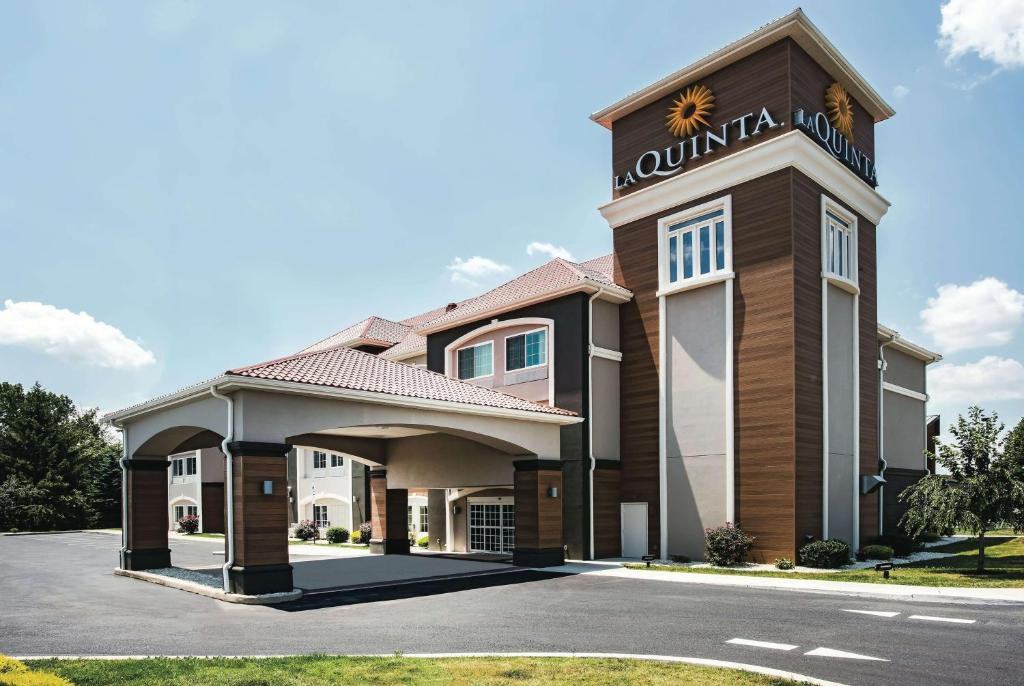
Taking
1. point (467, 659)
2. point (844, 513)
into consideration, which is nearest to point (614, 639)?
point (467, 659)

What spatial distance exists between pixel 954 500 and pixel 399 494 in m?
17.9

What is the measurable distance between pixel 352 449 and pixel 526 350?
7.11 meters

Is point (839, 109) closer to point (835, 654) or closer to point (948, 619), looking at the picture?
point (948, 619)

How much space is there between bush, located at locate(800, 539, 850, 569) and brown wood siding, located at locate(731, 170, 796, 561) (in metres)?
0.41

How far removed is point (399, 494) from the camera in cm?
2764

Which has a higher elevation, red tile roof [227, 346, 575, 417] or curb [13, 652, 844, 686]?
red tile roof [227, 346, 575, 417]

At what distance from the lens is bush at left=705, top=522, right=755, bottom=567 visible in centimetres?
2070

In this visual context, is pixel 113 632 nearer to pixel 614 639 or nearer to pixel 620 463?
pixel 614 639

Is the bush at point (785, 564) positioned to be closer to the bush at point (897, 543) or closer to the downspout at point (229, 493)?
the bush at point (897, 543)

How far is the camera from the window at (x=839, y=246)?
23172 mm

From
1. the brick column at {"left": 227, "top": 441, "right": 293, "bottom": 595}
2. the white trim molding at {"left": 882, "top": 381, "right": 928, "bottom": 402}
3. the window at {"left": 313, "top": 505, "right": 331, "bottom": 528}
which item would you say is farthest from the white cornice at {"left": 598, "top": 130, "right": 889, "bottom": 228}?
the window at {"left": 313, "top": 505, "right": 331, "bottom": 528}

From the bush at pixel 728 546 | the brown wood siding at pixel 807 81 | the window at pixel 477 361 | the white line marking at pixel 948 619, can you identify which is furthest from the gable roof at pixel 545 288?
the white line marking at pixel 948 619

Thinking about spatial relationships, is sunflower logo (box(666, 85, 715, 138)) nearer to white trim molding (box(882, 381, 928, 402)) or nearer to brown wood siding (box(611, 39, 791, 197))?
brown wood siding (box(611, 39, 791, 197))

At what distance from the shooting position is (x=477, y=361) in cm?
2852
